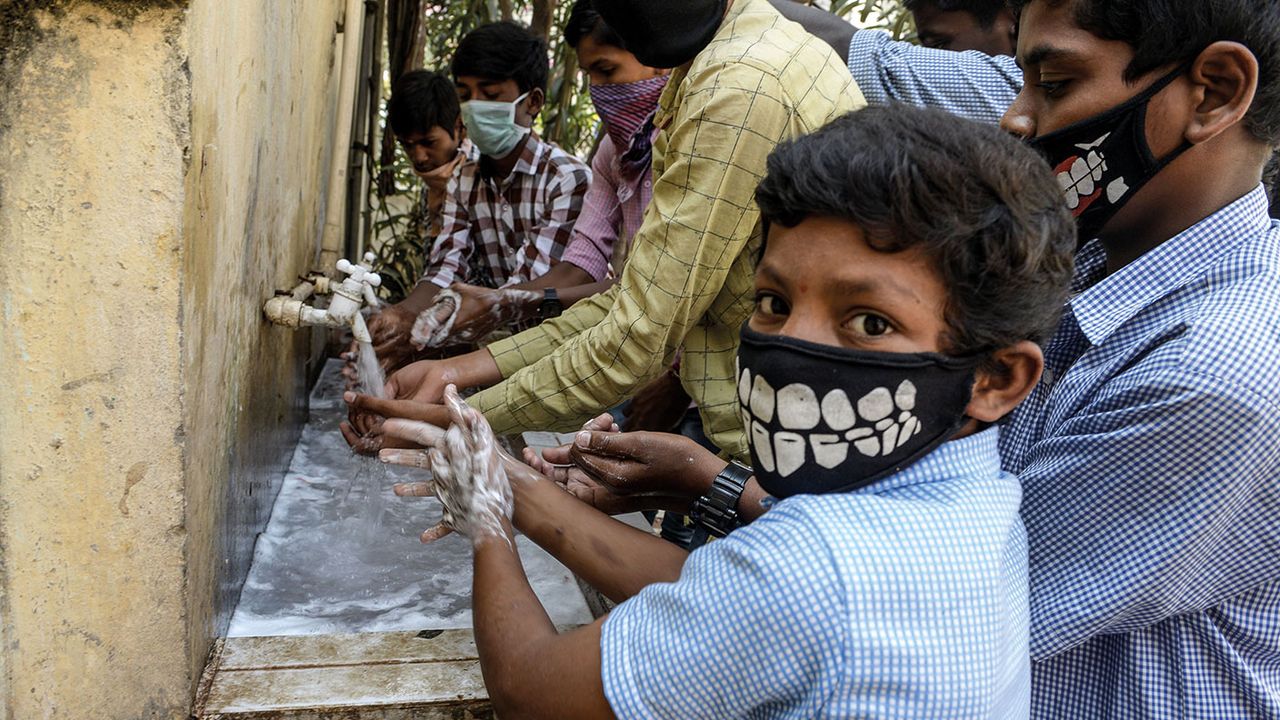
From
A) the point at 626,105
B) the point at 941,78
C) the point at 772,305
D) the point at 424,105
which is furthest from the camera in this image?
the point at 424,105

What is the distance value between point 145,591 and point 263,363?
922mm

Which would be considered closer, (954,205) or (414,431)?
(954,205)

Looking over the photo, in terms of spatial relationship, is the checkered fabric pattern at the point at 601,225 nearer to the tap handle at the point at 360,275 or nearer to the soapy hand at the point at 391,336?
the soapy hand at the point at 391,336

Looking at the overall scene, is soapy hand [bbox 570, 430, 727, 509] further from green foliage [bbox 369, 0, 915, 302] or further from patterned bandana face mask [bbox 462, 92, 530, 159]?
green foliage [bbox 369, 0, 915, 302]

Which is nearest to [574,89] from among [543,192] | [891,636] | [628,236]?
[543,192]

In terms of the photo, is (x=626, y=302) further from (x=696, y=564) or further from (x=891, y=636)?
(x=891, y=636)

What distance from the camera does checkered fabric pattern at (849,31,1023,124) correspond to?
252 cm

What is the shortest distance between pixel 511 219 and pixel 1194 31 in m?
3.22

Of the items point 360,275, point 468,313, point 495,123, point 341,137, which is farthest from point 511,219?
point 360,275

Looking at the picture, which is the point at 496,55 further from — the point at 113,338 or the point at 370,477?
the point at 113,338

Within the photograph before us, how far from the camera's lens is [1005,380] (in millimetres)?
1246

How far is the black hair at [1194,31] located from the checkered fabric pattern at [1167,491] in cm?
13

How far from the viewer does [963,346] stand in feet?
3.86

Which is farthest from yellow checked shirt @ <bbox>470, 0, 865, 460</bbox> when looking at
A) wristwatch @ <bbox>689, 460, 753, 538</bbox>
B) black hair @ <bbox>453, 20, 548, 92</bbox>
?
black hair @ <bbox>453, 20, 548, 92</bbox>
